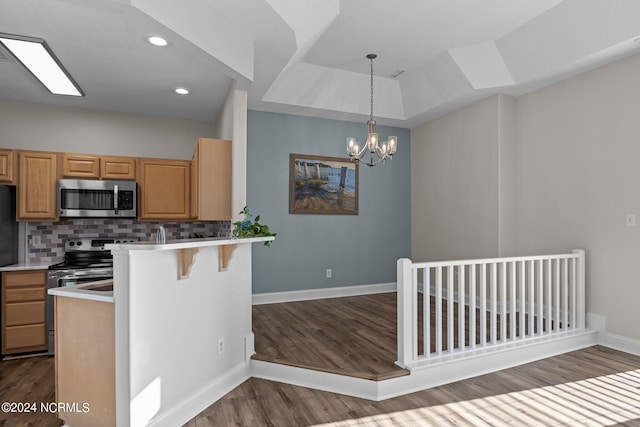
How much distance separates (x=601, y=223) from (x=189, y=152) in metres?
4.94

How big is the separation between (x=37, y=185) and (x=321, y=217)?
11.3 ft

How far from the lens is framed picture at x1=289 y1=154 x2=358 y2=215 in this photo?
17.5 feet

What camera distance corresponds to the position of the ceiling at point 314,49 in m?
2.71

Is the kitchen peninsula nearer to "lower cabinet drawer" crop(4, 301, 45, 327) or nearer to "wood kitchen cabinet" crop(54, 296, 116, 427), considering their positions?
Answer: "wood kitchen cabinet" crop(54, 296, 116, 427)

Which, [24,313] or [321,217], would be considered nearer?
[24,313]

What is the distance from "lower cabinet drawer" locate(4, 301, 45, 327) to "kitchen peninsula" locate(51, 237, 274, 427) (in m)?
1.86

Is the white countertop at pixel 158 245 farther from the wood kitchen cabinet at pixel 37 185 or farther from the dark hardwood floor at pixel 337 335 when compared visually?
the wood kitchen cabinet at pixel 37 185

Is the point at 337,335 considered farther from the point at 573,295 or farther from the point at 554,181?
the point at 554,181

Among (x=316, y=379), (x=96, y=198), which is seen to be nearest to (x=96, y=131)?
(x=96, y=198)

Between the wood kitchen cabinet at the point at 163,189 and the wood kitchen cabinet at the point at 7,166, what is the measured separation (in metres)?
1.19

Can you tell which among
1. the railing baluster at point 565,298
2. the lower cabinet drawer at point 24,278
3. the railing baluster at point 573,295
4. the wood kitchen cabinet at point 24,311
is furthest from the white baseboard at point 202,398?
the railing baluster at point 573,295

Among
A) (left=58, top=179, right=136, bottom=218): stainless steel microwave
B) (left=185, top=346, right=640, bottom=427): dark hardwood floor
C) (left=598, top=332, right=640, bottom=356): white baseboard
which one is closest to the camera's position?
(left=185, top=346, right=640, bottom=427): dark hardwood floor

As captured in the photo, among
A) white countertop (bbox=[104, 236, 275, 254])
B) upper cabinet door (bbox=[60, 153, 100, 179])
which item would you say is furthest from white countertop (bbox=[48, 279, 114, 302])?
upper cabinet door (bbox=[60, 153, 100, 179])

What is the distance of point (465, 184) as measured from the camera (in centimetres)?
507
